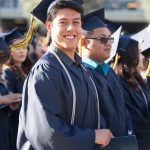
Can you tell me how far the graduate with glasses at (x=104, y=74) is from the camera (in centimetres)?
371

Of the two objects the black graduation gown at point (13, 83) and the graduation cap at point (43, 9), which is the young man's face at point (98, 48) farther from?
the black graduation gown at point (13, 83)

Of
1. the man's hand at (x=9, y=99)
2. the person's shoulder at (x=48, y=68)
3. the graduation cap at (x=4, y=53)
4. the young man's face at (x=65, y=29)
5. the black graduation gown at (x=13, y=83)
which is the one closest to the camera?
the person's shoulder at (x=48, y=68)

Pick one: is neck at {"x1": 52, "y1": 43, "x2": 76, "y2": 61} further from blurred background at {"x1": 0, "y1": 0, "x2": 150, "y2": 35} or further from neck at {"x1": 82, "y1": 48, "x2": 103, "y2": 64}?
blurred background at {"x1": 0, "y1": 0, "x2": 150, "y2": 35}

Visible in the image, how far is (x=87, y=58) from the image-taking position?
4.23m

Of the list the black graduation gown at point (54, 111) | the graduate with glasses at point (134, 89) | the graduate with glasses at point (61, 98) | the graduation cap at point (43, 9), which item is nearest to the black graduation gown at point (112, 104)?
the graduate with glasses at point (61, 98)

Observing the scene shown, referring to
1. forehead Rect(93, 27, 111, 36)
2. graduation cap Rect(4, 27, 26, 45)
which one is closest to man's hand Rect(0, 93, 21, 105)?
graduation cap Rect(4, 27, 26, 45)

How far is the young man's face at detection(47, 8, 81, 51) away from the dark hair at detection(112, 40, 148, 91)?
1.58 meters

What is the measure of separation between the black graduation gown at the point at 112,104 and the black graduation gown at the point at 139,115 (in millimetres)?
540

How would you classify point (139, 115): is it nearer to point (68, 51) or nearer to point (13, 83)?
point (13, 83)

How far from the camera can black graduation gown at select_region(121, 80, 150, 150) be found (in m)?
4.56

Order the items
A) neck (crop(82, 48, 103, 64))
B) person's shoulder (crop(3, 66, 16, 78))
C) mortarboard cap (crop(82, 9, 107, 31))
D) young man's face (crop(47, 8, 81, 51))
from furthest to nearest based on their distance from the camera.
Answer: person's shoulder (crop(3, 66, 16, 78))
mortarboard cap (crop(82, 9, 107, 31))
neck (crop(82, 48, 103, 64))
young man's face (crop(47, 8, 81, 51))

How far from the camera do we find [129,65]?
478 cm

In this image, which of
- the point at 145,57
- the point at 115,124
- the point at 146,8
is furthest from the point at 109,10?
the point at 115,124

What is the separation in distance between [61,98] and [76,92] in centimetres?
11
